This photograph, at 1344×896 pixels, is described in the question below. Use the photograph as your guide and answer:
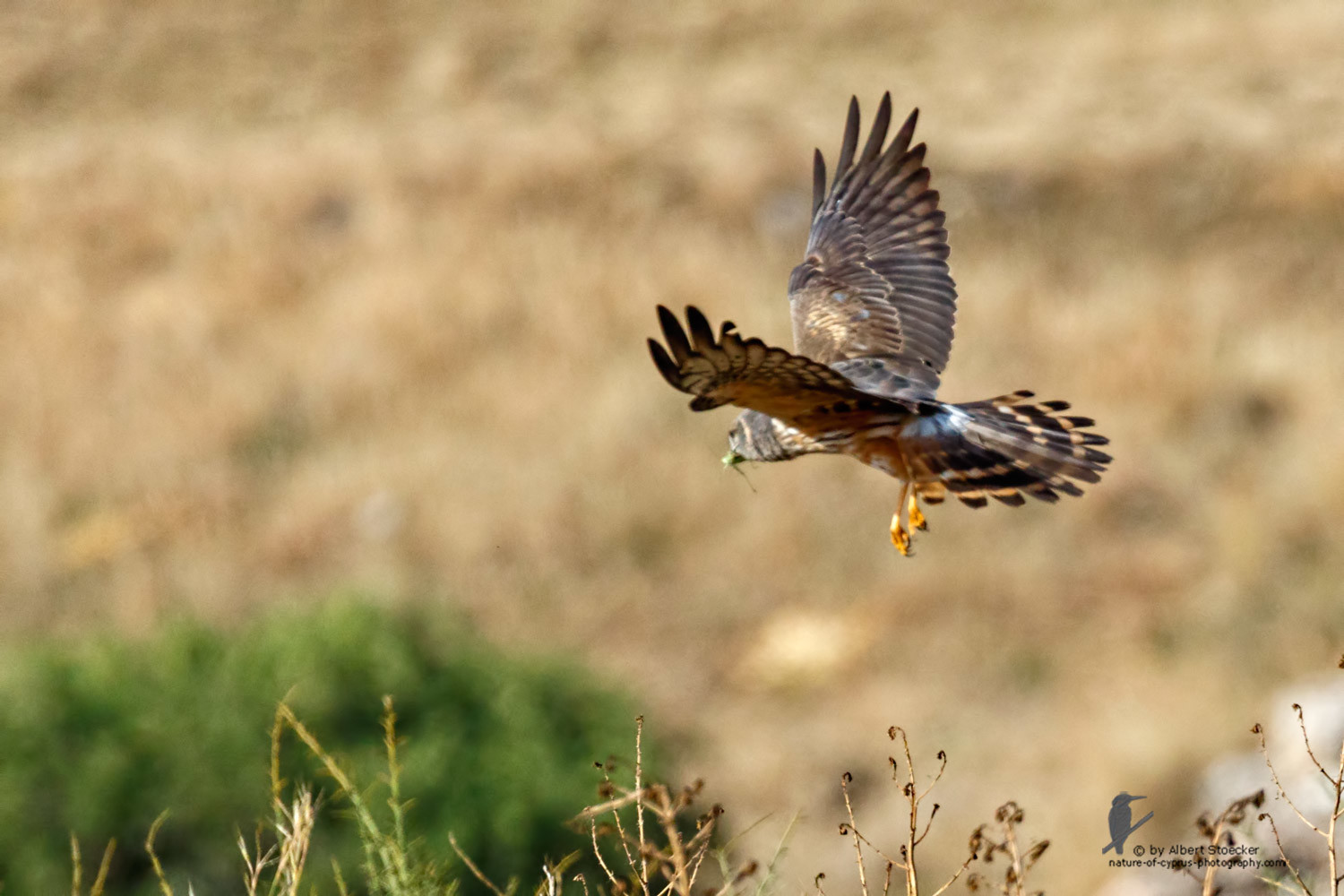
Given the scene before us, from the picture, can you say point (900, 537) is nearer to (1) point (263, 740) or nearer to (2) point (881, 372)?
(2) point (881, 372)

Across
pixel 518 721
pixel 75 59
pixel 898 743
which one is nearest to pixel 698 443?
pixel 898 743

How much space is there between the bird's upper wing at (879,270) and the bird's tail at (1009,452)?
635 millimetres

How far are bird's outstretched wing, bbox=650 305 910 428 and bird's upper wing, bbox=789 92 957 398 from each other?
47.8 inches

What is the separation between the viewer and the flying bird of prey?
4023 mm

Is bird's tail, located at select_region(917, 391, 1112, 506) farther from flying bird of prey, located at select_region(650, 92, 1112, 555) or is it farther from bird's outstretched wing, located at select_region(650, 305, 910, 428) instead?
bird's outstretched wing, located at select_region(650, 305, 910, 428)

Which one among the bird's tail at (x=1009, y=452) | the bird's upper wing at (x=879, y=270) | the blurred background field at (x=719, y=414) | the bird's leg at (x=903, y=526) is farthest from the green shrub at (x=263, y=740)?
the bird's tail at (x=1009, y=452)

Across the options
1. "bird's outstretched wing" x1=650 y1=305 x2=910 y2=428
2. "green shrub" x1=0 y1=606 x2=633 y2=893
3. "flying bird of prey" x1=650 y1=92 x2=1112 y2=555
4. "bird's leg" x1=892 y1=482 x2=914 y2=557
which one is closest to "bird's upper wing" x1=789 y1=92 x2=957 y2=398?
"flying bird of prey" x1=650 y1=92 x2=1112 y2=555

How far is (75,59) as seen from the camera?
3294 cm

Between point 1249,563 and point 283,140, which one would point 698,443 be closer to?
point 1249,563

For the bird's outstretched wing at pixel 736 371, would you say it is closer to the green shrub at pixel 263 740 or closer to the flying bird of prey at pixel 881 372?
the flying bird of prey at pixel 881 372

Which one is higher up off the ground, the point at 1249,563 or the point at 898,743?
the point at 1249,563

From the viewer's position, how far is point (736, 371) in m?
4.00

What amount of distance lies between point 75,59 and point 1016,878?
34.1 metres

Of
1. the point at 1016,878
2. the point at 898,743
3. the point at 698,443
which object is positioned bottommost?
the point at 898,743
